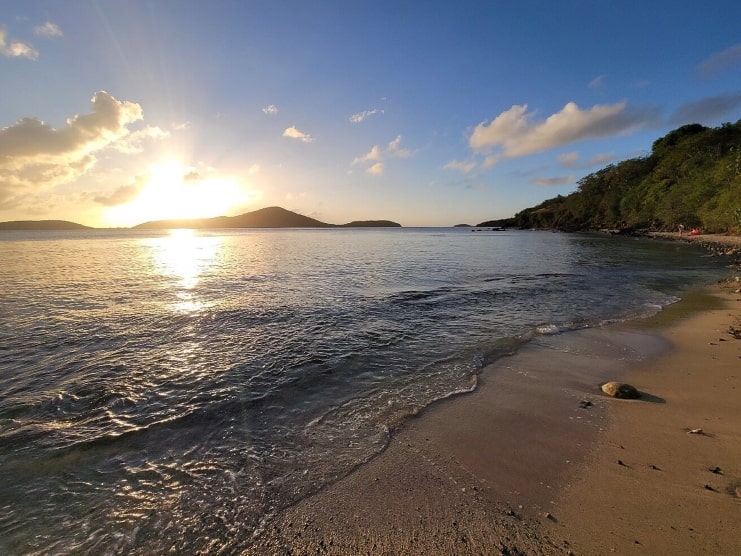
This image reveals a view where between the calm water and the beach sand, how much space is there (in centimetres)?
77

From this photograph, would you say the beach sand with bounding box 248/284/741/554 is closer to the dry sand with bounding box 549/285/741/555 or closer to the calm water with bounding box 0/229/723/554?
the dry sand with bounding box 549/285/741/555

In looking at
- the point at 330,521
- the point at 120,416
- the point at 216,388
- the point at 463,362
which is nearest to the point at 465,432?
the point at 330,521

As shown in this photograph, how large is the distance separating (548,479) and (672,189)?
102390 mm

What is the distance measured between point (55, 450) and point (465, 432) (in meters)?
7.59

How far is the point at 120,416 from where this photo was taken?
774 cm

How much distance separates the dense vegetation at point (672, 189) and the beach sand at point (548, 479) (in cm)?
4810

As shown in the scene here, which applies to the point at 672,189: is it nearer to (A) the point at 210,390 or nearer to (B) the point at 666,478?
(B) the point at 666,478

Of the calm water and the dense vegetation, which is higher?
the dense vegetation

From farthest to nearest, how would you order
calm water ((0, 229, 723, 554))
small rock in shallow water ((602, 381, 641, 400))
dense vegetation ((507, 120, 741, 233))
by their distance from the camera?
dense vegetation ((507, 120, 741, 233)) < small rock in shallow water ((602, 381, 641, 400)) < calm water ((0, 229, 723, 554))

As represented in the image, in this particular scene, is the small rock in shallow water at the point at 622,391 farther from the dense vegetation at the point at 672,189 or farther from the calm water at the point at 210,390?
the dense vegetation at the point at 672,189

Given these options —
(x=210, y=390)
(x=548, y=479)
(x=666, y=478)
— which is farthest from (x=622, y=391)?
(x=210, y=390)

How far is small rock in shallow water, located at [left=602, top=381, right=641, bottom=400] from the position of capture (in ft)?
26.7

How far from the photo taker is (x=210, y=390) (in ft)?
29.3

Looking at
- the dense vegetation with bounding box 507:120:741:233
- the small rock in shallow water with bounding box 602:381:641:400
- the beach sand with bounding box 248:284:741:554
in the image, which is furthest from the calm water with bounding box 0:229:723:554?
the dense vegetation with bounding box 507:120:741:233
